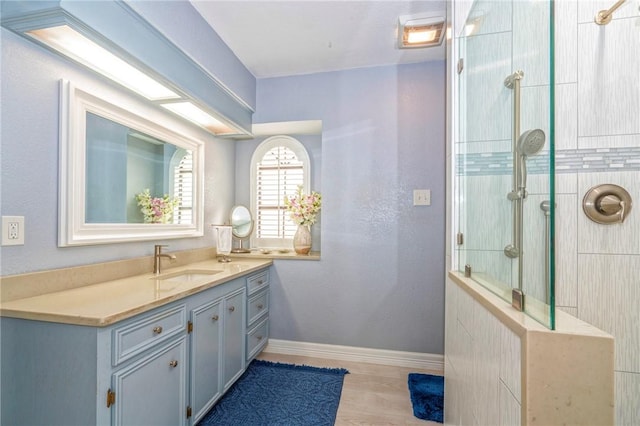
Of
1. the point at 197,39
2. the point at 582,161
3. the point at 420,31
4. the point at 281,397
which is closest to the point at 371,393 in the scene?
the point at 281,397

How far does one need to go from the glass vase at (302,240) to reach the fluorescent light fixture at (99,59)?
1460 mm

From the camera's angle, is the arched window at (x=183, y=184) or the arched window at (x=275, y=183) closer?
the arched window at (x=183, y=184)

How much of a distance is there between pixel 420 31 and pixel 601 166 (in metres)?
1.37

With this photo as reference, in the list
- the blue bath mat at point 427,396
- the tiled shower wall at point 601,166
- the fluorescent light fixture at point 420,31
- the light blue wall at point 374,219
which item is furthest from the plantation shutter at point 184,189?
the tiled shower wall at point 601,166

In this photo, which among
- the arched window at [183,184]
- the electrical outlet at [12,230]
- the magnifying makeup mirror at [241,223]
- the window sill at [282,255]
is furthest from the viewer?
the magnifying makeup mirror at [241,223]

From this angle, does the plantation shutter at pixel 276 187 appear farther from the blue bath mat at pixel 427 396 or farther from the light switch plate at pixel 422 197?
the blue bath mat at pixel 427 396

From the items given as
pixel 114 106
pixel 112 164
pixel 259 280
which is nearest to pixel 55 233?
pixel 112 164

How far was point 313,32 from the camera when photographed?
Answer: 6.72ft

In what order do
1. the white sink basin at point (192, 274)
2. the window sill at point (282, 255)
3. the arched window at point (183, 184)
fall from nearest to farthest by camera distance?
the white sink basin at point (192, 274), the arched window at point (183, 184), the window sill at point (282, 255)

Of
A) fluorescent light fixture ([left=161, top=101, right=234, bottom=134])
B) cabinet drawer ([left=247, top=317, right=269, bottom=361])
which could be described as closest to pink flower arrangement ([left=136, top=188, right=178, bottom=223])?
fluorescent light fixture ([left=161, top=101, right=234, bottom=134])

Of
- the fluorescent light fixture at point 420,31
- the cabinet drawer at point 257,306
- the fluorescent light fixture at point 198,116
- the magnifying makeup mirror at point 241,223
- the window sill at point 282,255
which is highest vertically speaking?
the fluorescent light fixture at point 420,31

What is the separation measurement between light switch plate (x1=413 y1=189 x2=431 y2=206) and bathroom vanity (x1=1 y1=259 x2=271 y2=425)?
168 centimetres

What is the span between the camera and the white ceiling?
1803 mm

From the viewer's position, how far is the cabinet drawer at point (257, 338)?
2.20m
